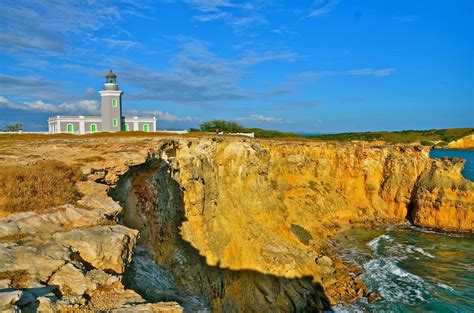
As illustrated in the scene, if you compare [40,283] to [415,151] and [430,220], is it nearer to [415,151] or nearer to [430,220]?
[430,220]

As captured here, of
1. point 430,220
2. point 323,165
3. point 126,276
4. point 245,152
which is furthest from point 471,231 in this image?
point 126,276

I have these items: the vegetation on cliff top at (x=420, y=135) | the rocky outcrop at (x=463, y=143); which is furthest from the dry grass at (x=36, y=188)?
the rocky outcrop at (x=463, y=143)

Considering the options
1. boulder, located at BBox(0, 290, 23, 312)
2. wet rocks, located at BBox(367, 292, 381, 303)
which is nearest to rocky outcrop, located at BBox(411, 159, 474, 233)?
wet rocks, located at BBox(367, 292, 381, 303)

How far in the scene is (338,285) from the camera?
24969 mm

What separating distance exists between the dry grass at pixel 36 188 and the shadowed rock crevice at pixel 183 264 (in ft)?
7.96

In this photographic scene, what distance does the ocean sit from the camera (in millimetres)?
22766

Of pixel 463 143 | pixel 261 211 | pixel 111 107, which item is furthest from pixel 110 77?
pixel 463 143

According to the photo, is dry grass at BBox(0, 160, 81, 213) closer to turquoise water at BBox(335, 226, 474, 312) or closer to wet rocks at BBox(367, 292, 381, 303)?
turquoise water at BBox(335, 226, 474, 312)

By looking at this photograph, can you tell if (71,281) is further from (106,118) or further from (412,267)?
(106,118)

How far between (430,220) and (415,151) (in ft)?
35.0

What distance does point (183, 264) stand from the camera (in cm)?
1798

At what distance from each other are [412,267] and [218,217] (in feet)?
57.6

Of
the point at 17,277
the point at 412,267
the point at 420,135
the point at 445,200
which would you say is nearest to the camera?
the point at 17,277

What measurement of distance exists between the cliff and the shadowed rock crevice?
0.25 ft
